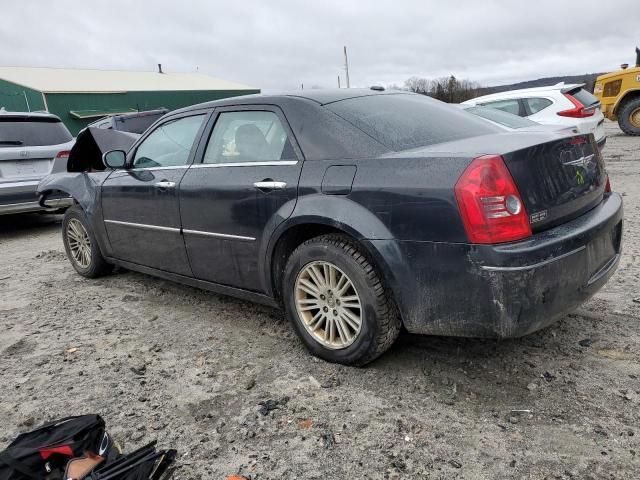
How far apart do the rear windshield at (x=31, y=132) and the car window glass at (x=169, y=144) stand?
4062mm

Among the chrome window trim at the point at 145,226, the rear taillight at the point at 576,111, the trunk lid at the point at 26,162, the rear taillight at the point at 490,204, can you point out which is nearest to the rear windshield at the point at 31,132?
the trunk lid at the point at 26,162

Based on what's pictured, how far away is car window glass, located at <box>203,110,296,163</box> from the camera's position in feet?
10.1

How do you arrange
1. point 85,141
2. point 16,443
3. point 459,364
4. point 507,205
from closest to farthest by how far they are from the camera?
point 16,443 → point 507,205 → point 459,364 → point 85,141

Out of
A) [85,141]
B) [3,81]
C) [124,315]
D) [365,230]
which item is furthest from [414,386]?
[3,81]

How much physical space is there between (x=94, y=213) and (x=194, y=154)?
1527 mm

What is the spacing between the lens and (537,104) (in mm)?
8742

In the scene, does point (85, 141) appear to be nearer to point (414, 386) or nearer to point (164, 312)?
point (164, 312)

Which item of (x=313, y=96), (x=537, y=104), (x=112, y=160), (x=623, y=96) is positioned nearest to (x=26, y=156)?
(x=112, y=160)

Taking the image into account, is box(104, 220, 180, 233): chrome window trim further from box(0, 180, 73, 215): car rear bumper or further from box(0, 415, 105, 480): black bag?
box(0, 180, 73, 215): car rear bumper

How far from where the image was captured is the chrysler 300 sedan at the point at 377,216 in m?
2.26

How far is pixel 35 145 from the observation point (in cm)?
730

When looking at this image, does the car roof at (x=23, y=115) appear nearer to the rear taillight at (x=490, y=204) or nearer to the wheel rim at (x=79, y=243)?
the wheel rim at (x=79, y=243)

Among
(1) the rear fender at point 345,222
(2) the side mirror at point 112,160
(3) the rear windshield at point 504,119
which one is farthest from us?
(3) the rear windshield at point 504,119

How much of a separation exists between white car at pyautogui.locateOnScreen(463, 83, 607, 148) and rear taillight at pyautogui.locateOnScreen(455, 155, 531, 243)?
6.85 meters
